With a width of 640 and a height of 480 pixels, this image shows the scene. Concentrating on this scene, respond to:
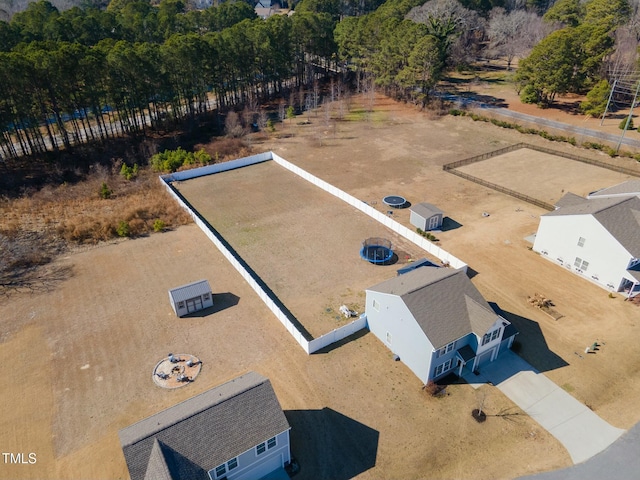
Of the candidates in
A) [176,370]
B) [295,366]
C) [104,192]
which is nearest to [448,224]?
[295,366]

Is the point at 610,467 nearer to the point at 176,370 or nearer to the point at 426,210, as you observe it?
the point at 176,370

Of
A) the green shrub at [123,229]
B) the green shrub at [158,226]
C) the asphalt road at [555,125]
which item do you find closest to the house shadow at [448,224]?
the green shrub at [158,226]

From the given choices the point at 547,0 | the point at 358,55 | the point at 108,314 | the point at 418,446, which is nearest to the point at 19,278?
the point at 108,314

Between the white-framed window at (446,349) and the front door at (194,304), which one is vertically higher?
the white-framed window at (446,349)

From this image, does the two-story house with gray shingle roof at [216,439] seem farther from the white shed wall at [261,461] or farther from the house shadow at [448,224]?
the house shadow at [448,224]

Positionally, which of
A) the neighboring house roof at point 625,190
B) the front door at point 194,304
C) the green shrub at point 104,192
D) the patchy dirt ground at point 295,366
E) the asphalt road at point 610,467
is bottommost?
the asphalt road at point 610,467

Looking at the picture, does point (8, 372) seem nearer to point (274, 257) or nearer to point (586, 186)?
point (274, 257)
